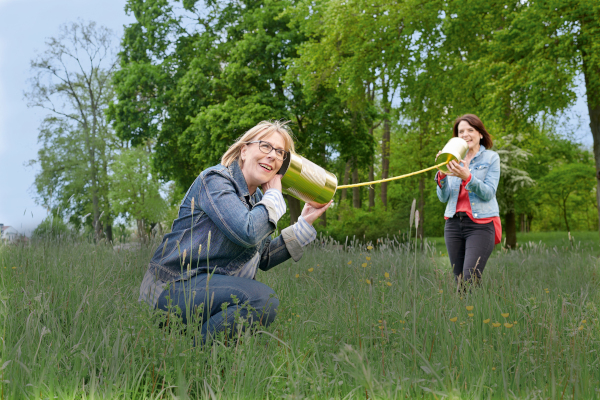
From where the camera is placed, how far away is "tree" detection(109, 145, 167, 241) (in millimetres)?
25719

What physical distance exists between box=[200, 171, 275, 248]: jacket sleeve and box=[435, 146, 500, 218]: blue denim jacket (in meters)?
2.29

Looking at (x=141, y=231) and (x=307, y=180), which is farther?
(x=141, y=231)

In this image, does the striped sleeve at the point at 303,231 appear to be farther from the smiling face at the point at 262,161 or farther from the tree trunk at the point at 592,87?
the tree trunk at the point at 592,87

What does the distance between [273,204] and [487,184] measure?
2.49 metres

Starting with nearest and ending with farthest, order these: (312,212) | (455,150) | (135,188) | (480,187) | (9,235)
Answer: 1. (312,212)
2. (455,150)
3. (480,187)
4. (9,235)
5. (135,188)

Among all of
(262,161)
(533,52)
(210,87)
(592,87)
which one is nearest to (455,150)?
(262,161)

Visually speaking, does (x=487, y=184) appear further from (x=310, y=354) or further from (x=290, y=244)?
(x=310, y=354)

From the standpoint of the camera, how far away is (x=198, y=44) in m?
16.9

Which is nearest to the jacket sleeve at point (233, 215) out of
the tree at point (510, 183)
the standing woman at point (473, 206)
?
the standing woman at point (473, 206)

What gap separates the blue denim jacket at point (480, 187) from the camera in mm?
4000

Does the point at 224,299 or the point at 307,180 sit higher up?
the point at 307,180

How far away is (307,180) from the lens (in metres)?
2.71

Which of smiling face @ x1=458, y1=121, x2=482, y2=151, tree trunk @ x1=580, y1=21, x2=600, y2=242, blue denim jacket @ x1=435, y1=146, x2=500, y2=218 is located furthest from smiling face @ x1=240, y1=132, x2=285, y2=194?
tree trunk @ x1=580, y1=21, x2=600, y2=242

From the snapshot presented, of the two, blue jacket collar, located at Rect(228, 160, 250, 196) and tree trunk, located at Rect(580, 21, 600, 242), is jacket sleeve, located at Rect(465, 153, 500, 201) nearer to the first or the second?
blue jacket collar, located at Rect(228, 160, 250, 196)
